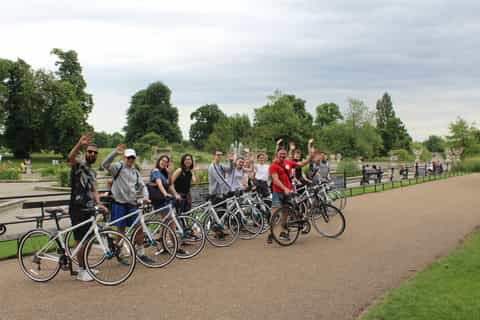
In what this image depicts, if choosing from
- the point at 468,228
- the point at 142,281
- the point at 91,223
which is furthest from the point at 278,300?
the point at 468,228

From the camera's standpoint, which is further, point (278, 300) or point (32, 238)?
point (32, 238)

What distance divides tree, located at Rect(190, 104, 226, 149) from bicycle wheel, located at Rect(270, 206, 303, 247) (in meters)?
83.0

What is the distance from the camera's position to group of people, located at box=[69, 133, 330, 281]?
21.5ft

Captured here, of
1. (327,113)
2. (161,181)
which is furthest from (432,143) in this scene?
(161,181)

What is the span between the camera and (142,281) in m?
6.52

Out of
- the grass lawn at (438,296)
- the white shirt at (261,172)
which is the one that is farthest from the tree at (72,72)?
the grass lawn at (438,296)

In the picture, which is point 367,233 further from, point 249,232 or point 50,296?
point 50,296

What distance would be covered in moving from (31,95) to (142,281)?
5975 centimetres

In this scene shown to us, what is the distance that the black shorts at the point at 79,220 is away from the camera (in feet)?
21.5

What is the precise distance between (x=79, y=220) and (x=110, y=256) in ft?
2.27

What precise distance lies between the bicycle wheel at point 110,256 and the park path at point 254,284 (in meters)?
0.16

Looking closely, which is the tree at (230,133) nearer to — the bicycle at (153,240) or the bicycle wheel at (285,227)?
the bicycle wheel at (285,227)

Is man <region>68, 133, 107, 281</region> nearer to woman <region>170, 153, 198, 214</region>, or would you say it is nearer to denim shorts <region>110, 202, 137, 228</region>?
denim shorts <region>110, 202, 137, 228</region>

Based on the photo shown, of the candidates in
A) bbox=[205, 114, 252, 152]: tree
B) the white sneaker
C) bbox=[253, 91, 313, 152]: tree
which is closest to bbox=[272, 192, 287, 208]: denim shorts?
the white sneaker
